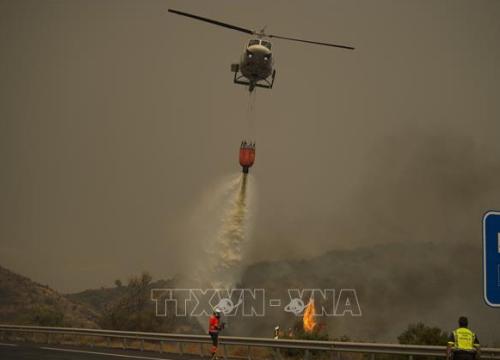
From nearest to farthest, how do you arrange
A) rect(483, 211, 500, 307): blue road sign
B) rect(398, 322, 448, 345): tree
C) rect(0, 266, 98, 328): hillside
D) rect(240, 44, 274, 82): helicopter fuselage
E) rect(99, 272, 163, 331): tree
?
rect(483, 211, 500, 307): blue road sign → rect(398, 322, 448, 345): tree → rect(240, 44, 274, 82): helicopter fuselage → rect(99, 272, 163, 331): tree → rect(0, 266, 98, 328): hillside

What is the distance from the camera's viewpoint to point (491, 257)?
8.46 metres

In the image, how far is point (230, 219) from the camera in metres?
62.2

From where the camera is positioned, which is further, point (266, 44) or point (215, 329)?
point (266, 44)

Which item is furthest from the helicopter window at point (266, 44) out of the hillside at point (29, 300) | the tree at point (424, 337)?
the hillside at point (29, 300)

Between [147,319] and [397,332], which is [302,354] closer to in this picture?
[147,319]

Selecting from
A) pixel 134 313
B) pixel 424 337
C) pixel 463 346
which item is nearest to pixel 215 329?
pixel 463 346

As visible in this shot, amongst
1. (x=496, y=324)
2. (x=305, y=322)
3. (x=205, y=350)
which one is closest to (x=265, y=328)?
(x=496, y=324)

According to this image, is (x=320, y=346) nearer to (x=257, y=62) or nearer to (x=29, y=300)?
(x=257, y=62)

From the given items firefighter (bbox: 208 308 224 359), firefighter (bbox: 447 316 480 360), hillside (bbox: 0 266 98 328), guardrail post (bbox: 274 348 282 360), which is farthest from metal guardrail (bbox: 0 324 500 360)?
hillside (bbox: 0 266 98 328)

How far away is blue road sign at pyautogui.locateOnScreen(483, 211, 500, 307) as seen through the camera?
810 cm

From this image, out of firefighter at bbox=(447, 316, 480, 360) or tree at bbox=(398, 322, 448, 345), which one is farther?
tree at bbox=(398, 322, 448, 345)

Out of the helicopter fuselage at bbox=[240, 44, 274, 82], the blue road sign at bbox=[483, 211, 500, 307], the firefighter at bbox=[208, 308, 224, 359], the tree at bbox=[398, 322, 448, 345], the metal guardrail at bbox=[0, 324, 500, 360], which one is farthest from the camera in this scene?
the helicopter fuselage at bbox=[240, 44, 274, 82]

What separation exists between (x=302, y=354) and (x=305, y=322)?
24.7m

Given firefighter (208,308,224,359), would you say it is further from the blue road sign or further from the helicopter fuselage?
the helicopter fuselage
